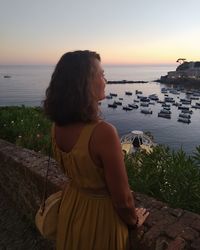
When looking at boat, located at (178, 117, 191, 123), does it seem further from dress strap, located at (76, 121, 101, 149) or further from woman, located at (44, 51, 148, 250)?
dress strap, located at (76, 121, 101, 149)

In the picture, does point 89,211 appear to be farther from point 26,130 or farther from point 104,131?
point 26,130

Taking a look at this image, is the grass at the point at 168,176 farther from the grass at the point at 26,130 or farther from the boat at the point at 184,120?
the boat at the point at 184,120

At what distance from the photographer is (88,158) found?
185cm

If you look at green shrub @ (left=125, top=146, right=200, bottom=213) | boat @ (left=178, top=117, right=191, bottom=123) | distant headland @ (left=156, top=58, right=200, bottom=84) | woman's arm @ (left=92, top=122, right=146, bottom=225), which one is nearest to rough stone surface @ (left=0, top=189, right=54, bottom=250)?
green shrub @ (left=125, top=146, right=200, bottom=213)

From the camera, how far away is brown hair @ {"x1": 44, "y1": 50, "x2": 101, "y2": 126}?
75.1 inches

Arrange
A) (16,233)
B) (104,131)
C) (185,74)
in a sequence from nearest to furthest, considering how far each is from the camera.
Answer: (104,131) < (16,233) < (185,74)

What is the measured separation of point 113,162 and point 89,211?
390 mm

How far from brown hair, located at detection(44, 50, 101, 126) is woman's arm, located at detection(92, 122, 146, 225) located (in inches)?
5.5

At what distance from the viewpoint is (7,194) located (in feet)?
16.9

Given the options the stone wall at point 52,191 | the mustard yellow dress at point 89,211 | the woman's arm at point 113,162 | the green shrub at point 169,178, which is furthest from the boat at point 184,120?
the woman's arm at point 113,162

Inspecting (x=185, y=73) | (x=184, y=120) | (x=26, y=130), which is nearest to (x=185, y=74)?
(x=185, y=73)

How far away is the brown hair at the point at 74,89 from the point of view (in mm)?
1908

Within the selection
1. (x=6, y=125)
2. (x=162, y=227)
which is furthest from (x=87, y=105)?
(x=6, y=125)

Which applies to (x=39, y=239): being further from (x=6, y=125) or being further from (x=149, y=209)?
(x=6, y=125)
